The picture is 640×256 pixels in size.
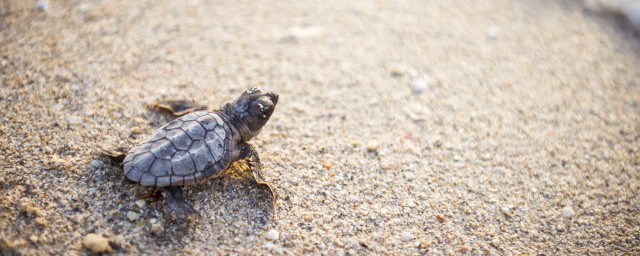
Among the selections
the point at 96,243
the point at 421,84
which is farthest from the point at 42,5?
the point at 421,84

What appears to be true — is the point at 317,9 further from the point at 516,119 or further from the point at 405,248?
the point at 405,248

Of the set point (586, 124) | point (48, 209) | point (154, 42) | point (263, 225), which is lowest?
point (586, 124)

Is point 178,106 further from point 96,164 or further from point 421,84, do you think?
point 421,84

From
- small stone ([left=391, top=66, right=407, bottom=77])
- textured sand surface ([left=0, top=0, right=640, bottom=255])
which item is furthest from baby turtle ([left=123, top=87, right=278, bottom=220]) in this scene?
small stone ([left=391, top=66, right=407, bottom=77])

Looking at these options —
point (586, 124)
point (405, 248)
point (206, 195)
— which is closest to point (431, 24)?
point (586, 124)

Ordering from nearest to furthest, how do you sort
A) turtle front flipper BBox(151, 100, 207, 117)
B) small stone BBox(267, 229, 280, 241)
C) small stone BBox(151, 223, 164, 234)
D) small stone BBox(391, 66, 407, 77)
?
small stone BBox(151, 223, 164, 234), small stone BBox(267, 229, 280, 241), turtle front flipper BBox(151, 100, 207, 117), small stone BBox(391, 66, 407, 77)

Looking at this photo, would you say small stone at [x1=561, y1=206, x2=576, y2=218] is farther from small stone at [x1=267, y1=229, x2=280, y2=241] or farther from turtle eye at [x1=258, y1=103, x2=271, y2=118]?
turtle eye at [x1=258, y1=103, x2=271, y2=118]

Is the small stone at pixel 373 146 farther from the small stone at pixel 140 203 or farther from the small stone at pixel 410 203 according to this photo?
the small stone at pixel 140 203
